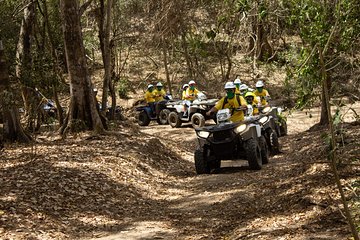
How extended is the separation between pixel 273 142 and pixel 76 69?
5.48 meters

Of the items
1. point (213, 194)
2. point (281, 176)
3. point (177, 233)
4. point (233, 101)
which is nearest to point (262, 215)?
point (177, 233)

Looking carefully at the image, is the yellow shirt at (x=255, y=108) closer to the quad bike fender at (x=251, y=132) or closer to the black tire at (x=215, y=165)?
the black tire at (x=215, y=165)

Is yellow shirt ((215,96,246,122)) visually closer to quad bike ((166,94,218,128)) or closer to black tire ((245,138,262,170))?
black tire ((245,138,262,170))

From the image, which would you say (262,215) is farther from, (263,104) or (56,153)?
(263,104)

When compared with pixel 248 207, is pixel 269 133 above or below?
above

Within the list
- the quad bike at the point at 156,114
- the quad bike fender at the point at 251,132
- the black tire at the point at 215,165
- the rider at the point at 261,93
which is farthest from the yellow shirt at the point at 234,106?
the quad bike at the point at 156,114

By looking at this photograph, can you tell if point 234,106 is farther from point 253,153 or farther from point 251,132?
point 253,153

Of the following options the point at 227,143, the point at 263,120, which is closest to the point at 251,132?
the point at 227,143

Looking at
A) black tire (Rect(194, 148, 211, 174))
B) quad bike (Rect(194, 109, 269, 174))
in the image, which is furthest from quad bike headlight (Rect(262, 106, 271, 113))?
black tire (Rect(194, 148, 211, 174))

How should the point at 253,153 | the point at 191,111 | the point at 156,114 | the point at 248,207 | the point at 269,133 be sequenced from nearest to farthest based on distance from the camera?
the point at 248,207 < the point at 253,153 < the point at 269,133 < the point at 191,111 < the point at 156,114

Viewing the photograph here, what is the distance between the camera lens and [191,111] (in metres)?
22.5

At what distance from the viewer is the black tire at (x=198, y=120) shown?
21.8m

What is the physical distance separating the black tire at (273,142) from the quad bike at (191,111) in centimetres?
614

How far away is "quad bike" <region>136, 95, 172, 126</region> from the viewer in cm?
2433
